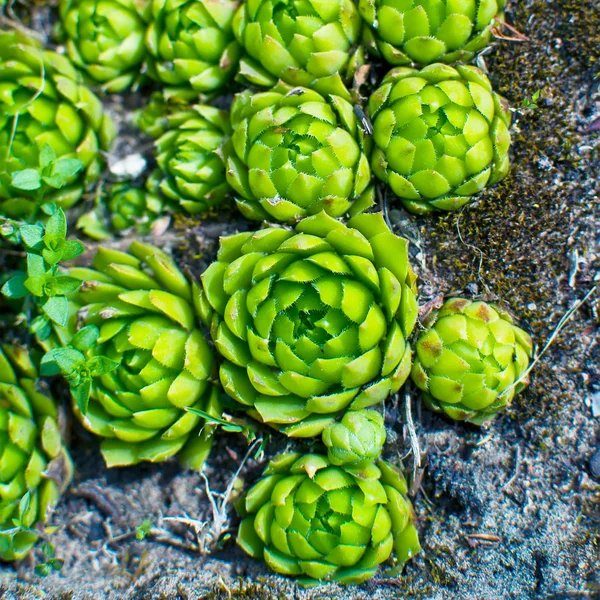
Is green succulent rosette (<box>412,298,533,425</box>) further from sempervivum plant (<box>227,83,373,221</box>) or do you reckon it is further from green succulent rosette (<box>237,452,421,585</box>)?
sempervivum plant (<box>227,83,373,221</box>)

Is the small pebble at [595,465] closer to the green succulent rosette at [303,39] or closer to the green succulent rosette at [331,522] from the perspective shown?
the green succulent rosette at [331,522]

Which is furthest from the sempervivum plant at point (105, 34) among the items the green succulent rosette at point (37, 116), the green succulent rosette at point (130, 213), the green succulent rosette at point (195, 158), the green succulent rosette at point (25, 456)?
the green succulent rosette at point (25, 456)

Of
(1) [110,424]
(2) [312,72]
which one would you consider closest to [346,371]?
(1) [110,424]

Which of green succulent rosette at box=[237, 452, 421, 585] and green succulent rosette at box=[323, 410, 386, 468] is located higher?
green succulent rosette at box=[323, 410, 386, 468]

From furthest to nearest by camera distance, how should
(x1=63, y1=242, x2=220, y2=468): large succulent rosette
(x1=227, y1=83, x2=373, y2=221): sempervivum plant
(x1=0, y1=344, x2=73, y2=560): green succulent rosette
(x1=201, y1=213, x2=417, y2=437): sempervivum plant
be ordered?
(x1=0, y1=344, x2=73, y2=560): green succulent rosette, (x1=63, y1=242, x2=220, y2=468): large succulent rosette, (x1=227, y1=83, x2=373, y2=221): sempervivum plant, (x1=201, y1=213, x2=417, y2=437): sempervivum plant

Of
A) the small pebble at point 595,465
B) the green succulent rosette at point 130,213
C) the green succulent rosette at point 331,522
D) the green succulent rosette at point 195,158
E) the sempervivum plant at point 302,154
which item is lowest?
the green succulent rosette at point 331,522

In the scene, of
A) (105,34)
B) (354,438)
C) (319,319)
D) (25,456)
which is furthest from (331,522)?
(105,34)

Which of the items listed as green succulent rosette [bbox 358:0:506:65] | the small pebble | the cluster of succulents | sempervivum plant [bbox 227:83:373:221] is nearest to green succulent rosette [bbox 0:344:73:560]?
the cluster of succulents
